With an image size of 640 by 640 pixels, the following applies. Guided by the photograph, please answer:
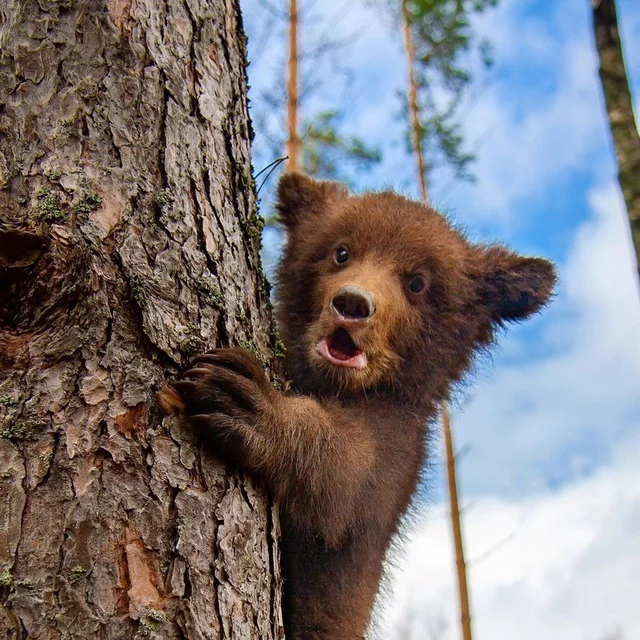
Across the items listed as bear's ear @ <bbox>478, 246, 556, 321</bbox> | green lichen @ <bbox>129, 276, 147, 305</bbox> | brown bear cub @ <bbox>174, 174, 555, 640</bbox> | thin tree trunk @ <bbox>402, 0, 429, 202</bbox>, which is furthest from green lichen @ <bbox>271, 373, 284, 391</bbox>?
thin tree trunk @ <bbox>402, 0, 429, 202</bbox>

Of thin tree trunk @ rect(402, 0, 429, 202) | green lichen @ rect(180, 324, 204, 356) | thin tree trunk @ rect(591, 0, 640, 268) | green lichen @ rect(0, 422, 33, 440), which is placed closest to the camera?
green lichen @ rect(0, 422, 33, 440)

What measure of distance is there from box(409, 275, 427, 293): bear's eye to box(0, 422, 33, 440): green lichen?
8.12 feet

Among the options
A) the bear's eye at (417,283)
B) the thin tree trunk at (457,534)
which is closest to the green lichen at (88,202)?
the bear's eye at (417,283)

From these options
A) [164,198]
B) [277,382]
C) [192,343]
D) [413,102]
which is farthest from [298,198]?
[413,102]

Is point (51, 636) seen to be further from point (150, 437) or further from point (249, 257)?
point (249, 257)

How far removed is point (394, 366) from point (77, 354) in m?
1.95

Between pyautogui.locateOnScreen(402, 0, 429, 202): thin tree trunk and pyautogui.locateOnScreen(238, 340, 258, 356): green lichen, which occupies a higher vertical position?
pyautogui.locateOnScreen(402, 0, 429, 202): thin tree trunk

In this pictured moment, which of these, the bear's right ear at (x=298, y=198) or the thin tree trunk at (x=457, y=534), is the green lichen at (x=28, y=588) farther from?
the thin tree trunk at (x=457, y=534)

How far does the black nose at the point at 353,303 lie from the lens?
3.48 meters

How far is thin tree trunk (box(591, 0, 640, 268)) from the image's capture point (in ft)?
21.7

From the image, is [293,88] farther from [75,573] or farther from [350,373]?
[75,573]

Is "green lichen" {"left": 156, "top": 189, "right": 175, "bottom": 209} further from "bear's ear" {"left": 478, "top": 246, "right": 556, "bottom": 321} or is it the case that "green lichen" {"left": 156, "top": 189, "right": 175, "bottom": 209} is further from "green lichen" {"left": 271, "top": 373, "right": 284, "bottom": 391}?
"bear's ear" {"left": 478, "top": 246, "right": 556, "bottom": 321}

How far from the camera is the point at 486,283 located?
14.3 ft

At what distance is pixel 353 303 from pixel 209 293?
1.08 meters
